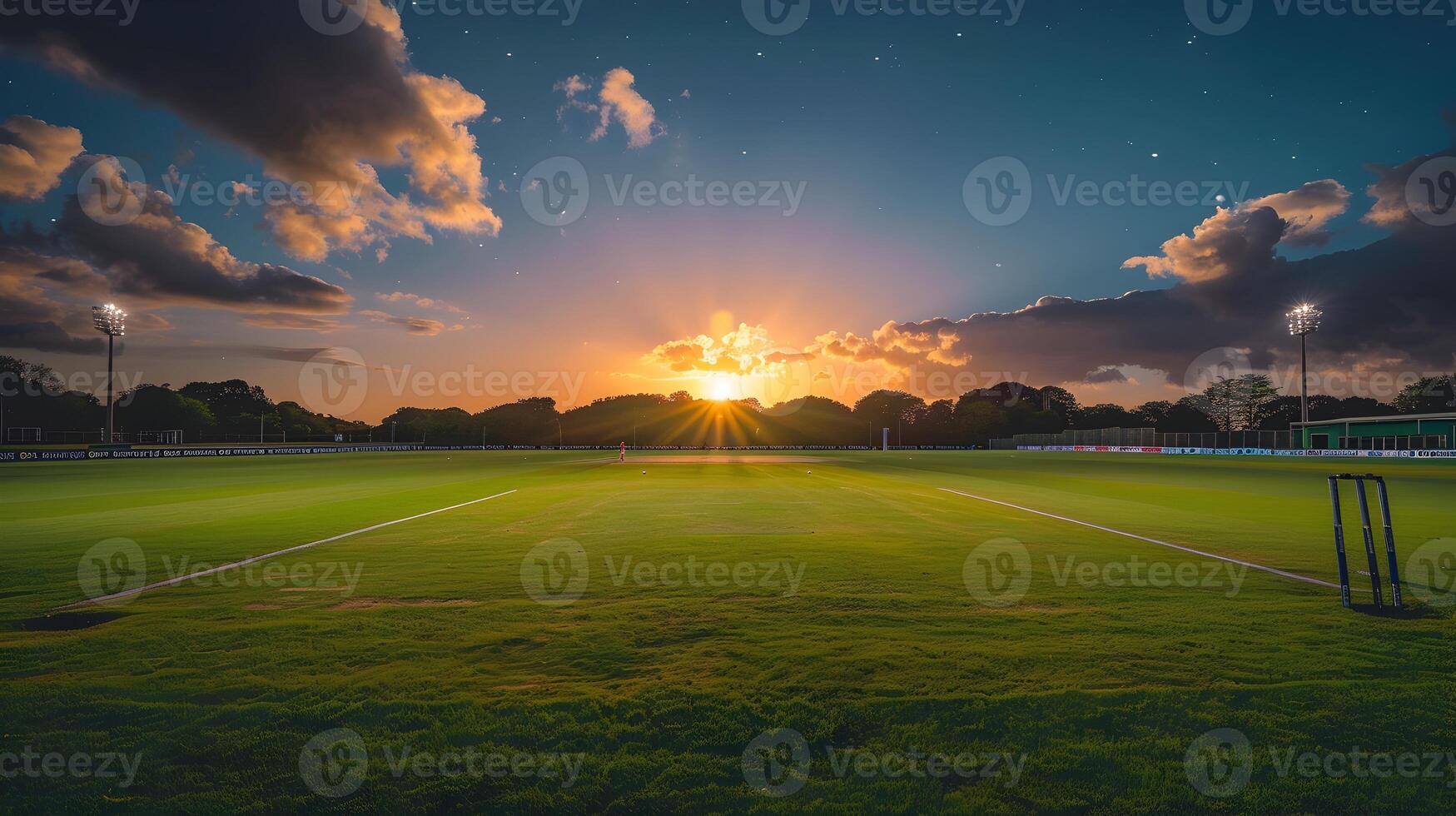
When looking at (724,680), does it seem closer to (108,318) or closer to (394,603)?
(394,603)

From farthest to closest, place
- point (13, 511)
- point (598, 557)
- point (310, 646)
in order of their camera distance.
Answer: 1. point (13, 511)
2. point (598, 557)
3. point (310, 646)

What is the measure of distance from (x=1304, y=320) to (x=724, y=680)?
9109 cm

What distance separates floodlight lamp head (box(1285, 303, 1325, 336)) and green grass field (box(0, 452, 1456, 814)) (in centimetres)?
7857

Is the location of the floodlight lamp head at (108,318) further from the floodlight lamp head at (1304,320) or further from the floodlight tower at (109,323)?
the floodlight lamp head at (1304,320)

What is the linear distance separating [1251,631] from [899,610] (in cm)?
322

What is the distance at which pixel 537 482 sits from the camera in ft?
88.7

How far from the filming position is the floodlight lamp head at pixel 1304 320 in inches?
2724

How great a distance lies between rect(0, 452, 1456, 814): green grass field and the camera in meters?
3.52

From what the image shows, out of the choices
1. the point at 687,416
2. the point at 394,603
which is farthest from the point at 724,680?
A: the point at 687,416

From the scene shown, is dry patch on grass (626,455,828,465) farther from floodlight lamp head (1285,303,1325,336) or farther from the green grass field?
floodlight lamp head (1285,303,1325,336)

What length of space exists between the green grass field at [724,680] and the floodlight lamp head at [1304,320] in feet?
258

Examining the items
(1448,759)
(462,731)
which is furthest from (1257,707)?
(462,731)

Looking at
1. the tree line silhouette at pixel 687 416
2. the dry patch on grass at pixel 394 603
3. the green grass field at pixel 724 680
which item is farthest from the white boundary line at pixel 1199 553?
the tree line silhouette at pixel 687 416

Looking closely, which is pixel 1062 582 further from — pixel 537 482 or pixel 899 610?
pixel 537 482
